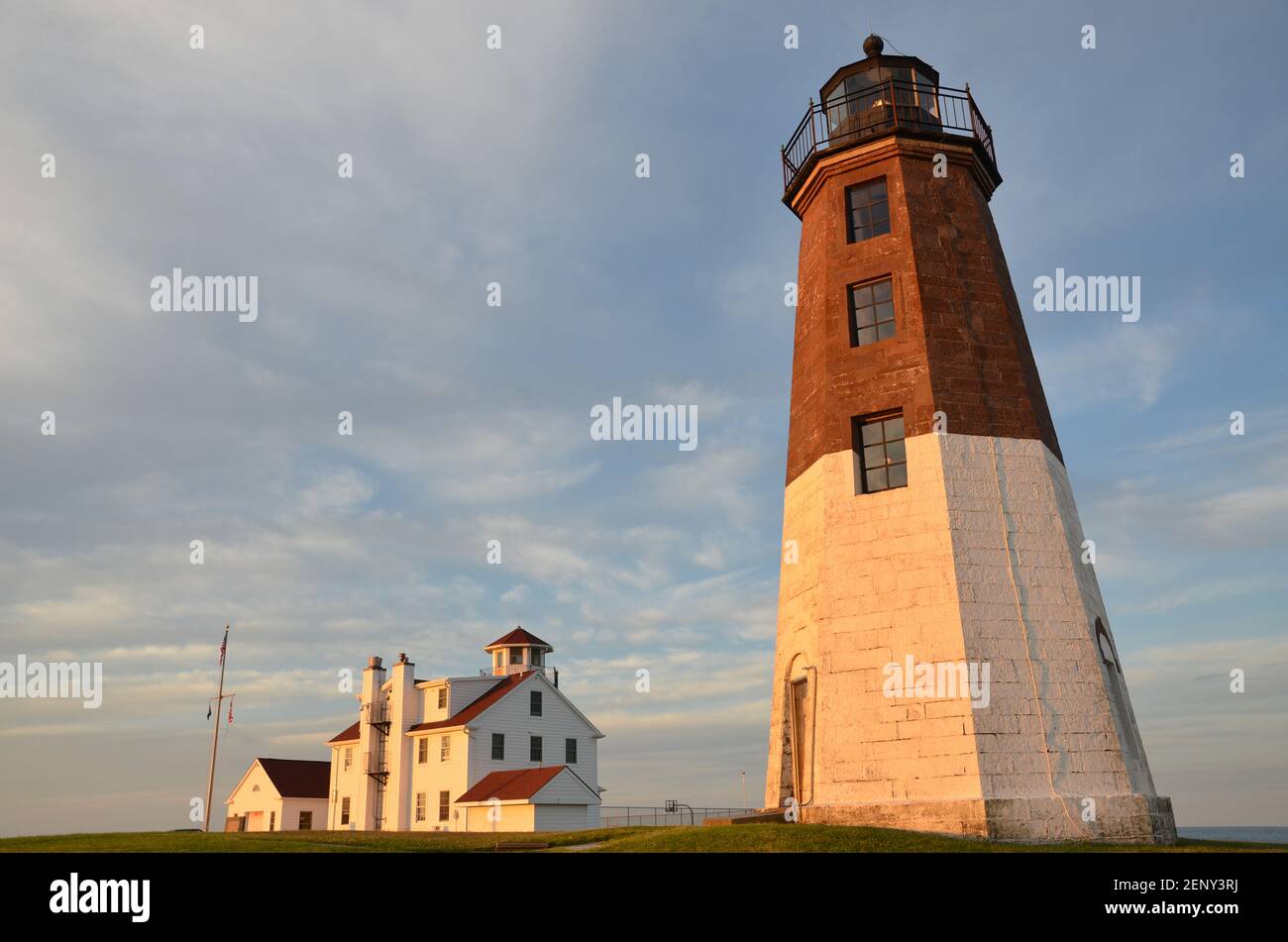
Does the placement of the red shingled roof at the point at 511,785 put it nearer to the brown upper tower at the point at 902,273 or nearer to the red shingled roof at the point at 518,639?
the red shingled roof at the point at 518,639

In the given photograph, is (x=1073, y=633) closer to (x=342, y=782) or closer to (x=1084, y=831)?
(x=1084, y=831)

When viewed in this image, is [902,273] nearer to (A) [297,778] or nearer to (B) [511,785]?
(B) [511,785]

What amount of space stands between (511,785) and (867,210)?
3225cm

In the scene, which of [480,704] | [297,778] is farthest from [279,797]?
[480,704]

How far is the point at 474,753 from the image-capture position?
45.8 meters

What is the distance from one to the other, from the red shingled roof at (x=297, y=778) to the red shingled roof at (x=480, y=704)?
13855 mm

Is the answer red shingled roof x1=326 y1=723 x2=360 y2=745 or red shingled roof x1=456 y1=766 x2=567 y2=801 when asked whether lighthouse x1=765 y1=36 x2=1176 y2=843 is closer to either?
red shingled roof x1=456 y1=766 x2=567 y2=801

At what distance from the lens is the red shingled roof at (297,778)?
189 ft

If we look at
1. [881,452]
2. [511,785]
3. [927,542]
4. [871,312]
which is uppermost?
[871,312]

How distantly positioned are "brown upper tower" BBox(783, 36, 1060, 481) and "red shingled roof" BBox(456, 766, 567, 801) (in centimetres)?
2612

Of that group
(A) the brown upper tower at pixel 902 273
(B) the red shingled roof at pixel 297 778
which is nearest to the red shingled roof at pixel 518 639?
(B) the red shingled roof at pixel 297 778

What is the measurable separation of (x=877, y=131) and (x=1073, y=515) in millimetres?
10180
